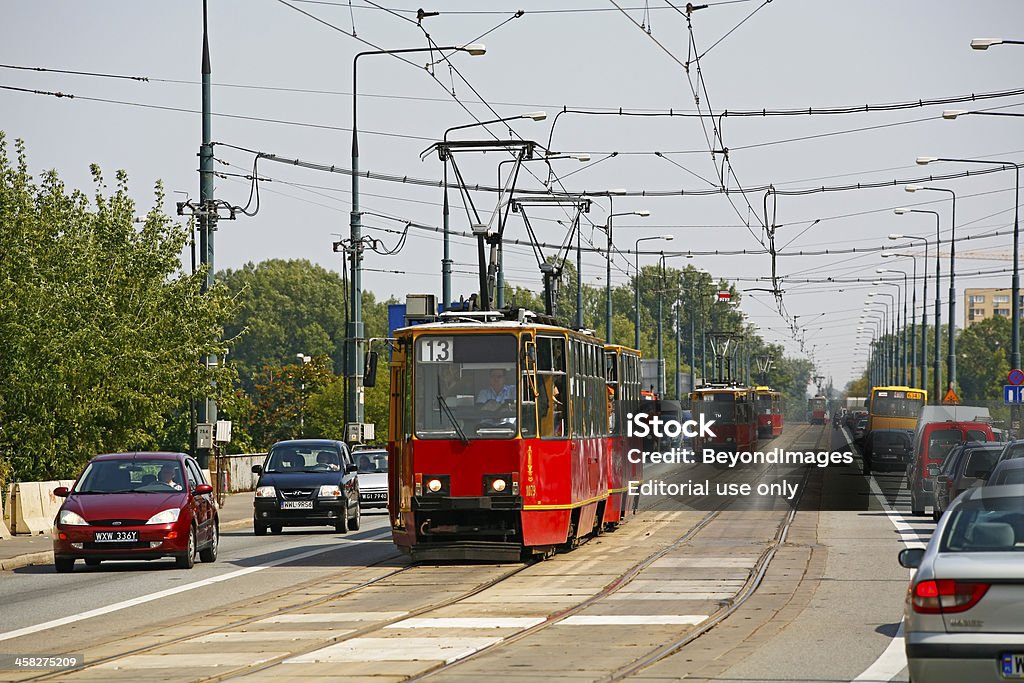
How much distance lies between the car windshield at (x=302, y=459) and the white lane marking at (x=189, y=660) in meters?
18.4

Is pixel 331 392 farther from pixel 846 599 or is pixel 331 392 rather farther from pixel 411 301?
pixel 846 599

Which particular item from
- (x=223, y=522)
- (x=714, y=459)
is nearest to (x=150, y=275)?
(x=223, y=522)

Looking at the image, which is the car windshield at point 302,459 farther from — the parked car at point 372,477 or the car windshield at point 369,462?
the car windshield at point 369,462

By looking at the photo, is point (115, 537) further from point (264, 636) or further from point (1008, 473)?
point (1008, 473)

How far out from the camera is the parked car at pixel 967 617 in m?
9.15

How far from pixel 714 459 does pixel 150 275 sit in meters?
30.5

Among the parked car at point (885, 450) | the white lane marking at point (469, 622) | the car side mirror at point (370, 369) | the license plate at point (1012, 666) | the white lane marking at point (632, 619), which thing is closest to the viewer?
the license plate at point (1012, 666)

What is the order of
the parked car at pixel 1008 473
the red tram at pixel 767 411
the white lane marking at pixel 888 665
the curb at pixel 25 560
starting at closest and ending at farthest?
the white lane marking at pixel 888 665 < the parked car at pixel 1008 473 < the curb at pixel 25 560 < the red tram at pixel 767 411

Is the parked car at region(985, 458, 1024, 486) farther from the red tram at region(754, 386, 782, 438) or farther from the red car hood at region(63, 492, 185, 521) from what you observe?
the red tram at region(754, 386, 782, 438)

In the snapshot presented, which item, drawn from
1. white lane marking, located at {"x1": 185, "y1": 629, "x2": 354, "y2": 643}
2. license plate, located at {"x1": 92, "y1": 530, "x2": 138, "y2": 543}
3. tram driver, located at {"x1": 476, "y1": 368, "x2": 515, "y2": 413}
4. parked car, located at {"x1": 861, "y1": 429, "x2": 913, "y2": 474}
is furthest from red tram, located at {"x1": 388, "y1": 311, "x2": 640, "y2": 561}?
parked car, located at {"x1": 861, "y1": 429, "x2": 913, "y2": 474}

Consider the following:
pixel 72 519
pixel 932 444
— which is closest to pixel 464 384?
pixel 72 519

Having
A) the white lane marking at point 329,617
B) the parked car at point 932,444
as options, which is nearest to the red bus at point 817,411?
the parked car at point 932,444

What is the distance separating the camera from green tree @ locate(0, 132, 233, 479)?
1312 inches

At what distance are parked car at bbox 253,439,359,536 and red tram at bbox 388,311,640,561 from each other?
823 cm
